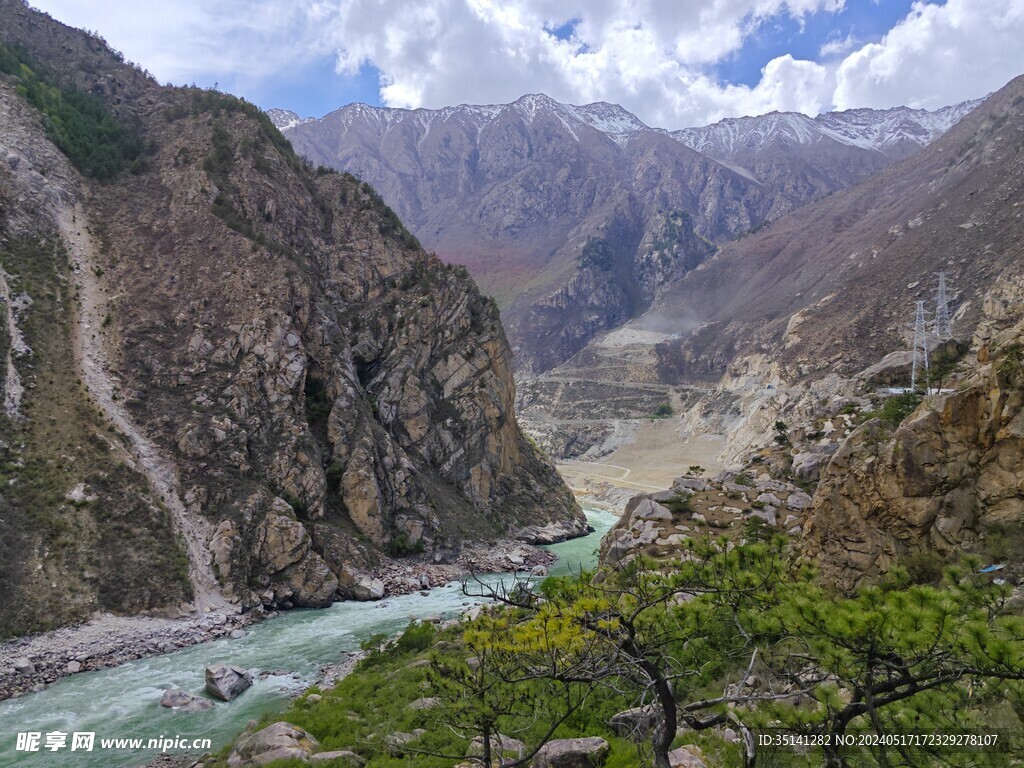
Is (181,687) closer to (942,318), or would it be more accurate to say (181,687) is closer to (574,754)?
(574,754)

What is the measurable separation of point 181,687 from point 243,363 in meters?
22.2

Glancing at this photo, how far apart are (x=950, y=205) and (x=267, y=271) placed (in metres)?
93.8

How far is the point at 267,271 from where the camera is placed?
4031 cm

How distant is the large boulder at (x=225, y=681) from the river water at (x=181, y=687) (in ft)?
0.91

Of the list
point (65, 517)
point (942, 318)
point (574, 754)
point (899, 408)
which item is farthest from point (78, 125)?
point (942, 318)

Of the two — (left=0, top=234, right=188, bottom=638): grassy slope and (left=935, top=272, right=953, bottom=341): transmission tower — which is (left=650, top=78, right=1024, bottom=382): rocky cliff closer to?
(left=935, top=272, right=953, bottom=341): transmission tower

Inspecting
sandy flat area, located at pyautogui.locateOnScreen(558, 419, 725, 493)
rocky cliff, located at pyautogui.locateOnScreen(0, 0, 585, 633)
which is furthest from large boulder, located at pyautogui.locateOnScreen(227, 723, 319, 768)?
sandy flat area, located at pyautogui.locateOnScreen(558, 419, 725, 493)

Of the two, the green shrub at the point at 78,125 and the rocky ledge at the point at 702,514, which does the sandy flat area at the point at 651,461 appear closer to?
A: the rocky ledge at the point at 702,514

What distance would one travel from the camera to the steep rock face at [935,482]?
9.37m

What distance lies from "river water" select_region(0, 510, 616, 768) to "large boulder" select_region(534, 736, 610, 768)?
2.98 meters

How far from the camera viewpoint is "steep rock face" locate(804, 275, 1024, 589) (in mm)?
9367

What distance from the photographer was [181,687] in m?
17.3

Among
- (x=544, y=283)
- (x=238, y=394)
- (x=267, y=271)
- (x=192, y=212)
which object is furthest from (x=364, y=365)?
(x=544, y=283)

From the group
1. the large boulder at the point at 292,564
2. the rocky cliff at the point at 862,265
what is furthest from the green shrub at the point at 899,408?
the rocky cliff at the point at 862,265
